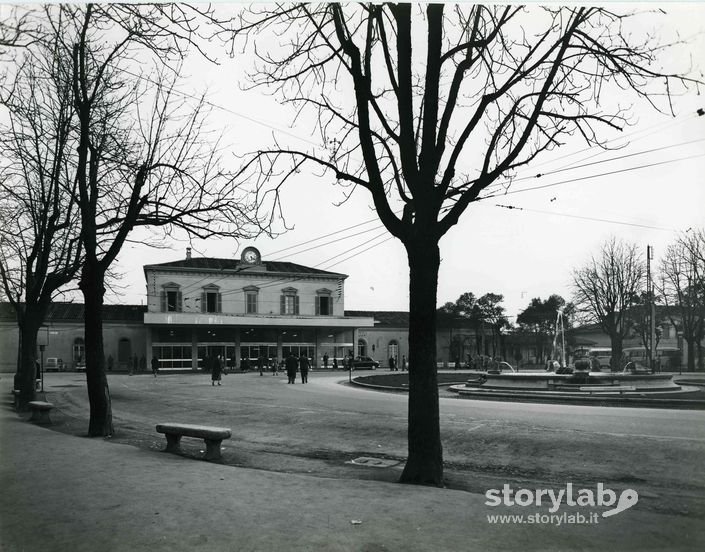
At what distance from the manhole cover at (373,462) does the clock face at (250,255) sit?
4831 cm

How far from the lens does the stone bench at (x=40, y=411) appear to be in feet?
47.3

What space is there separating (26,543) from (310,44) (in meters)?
6.49

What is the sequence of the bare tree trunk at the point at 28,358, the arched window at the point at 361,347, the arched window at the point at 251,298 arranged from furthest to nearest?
the arched window at the point at 361,347 < the arched window at the point at 251,298 < the bare tree trunk at the point at 28,358

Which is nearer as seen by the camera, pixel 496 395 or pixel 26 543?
pixel 26 543

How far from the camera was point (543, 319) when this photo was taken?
7106 centimetres

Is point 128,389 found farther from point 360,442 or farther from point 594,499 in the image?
point 594,499

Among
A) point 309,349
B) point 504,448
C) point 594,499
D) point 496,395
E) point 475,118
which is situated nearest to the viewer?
point 594,499

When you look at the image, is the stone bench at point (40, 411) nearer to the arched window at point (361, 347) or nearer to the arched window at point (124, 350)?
the arched window at point (124, 350)

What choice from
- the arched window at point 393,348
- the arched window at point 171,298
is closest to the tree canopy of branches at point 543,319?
the arched window at point 393,348

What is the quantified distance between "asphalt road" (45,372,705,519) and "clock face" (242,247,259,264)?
3770 centimetres

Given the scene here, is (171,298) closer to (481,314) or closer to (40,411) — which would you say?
(481,314)

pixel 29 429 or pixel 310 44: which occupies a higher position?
pixel 310 44

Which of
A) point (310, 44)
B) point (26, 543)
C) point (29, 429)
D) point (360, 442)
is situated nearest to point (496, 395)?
point (360, 442)

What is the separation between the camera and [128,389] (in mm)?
27609
